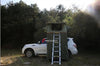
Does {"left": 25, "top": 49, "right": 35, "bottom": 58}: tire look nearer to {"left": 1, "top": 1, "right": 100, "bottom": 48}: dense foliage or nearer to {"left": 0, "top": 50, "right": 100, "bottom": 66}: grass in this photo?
{"left": 0, "top": 50, "right": 100, "bottom": 66}: grass

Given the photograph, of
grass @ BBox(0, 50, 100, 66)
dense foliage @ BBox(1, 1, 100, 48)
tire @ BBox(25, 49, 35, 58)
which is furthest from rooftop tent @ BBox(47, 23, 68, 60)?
dense foliage @ BBox(1, 1, 100, 48)

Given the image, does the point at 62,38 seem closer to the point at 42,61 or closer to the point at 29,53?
the point at 42,61

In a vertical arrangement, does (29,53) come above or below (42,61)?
above

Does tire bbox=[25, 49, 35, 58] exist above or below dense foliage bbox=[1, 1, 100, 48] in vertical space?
below

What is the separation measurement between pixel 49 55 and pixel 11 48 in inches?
336

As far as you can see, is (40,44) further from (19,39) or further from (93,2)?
(19,39)

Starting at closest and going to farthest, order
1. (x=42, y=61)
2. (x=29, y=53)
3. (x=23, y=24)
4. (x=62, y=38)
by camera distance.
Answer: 1. (x=62, y=38)
2. (x=42, y=61)
3. (x=29, y=53)
4. (x=23, y=24)

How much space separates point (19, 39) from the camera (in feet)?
49.2

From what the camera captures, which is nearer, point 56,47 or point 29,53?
point 56,47

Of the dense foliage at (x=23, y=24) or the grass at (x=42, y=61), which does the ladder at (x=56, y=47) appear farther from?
the dense foliage at (x=23, y=24)

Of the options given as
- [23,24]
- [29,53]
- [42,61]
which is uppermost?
[23,24]

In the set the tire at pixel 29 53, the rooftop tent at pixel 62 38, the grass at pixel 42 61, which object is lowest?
the grass at pixel 42 61

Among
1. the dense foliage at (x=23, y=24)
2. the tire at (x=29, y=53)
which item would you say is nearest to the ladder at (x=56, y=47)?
the tire at (x=29, y=53)

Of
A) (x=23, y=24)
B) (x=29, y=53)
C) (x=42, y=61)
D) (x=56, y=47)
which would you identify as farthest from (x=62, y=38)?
(x=23, y=24)
